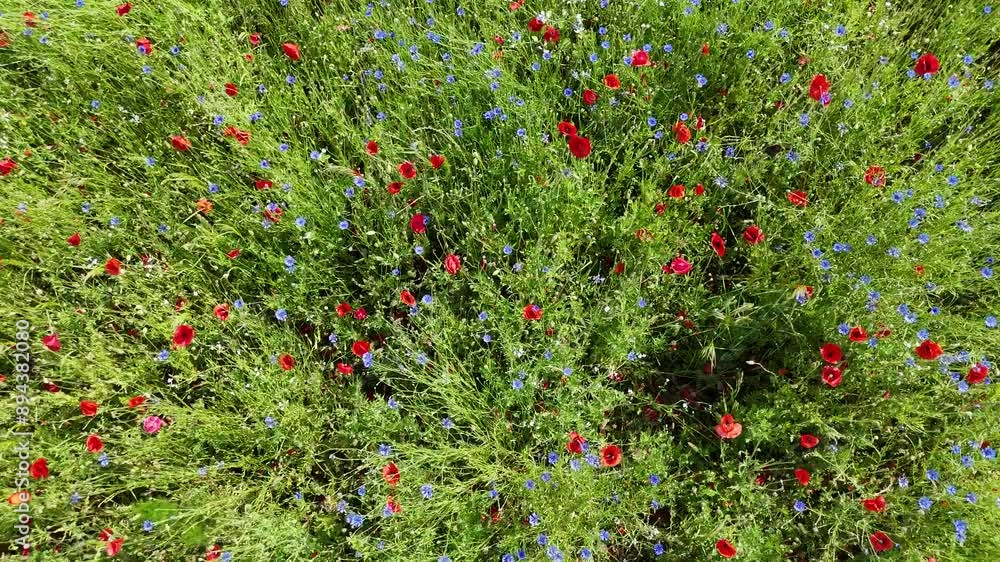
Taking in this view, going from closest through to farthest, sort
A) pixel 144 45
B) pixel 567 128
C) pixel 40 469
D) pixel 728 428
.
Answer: pixel 728 428
pixel 40 469
pixel 567 128
pixel 144 45

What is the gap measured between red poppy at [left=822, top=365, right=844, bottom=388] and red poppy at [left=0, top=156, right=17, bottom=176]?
401 centimetres

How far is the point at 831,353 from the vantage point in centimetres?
215

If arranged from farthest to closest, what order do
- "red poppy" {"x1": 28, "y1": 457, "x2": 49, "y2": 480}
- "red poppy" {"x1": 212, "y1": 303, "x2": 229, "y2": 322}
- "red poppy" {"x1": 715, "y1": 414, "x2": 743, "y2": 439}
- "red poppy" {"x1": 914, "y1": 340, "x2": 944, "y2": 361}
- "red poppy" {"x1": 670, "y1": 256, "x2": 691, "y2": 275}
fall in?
"red poppy" {"x1": 212, "y1": 303, "x2": 229, "y2": 322}
"red poppy" {"x1": 670, "y1": 256, "x2": 691, "y2": 275}
"red poppy" {"x1": 28, "y1": 457, "x2": 49, "y2": 480}
"red poppy" {"x1": 715, "y1": 414, "x2": 743, "y2": 439}
"red poppy" {"x1": 914, "y1": 340, "x2": 944, "y2": 361}

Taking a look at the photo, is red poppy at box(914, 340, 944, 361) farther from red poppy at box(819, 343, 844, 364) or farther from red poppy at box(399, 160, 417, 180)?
red poppy at box(399, 160, 417, 180)

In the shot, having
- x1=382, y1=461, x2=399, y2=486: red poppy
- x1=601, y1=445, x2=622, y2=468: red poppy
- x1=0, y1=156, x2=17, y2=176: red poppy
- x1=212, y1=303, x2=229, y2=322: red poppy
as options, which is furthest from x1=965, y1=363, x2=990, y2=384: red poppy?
x1=0, y1=156, x2=17, y2=176: red poppy

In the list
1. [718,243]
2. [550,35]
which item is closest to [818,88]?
[718,243]

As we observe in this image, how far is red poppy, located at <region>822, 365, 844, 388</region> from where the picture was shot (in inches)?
84.5

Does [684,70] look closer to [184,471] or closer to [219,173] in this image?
[219,173]

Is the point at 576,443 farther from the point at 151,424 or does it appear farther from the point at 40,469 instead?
the point at 40,469

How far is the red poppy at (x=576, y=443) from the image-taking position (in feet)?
7.30

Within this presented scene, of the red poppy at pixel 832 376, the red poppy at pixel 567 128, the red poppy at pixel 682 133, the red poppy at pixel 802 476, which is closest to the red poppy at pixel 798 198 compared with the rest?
the red poppy at pixel 682 133

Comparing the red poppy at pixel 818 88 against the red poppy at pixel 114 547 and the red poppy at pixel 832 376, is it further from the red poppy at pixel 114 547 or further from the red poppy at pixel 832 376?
the red poppy at pixel 114 547

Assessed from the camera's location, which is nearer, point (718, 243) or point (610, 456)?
point (610, 456)

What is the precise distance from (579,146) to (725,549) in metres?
1.71
